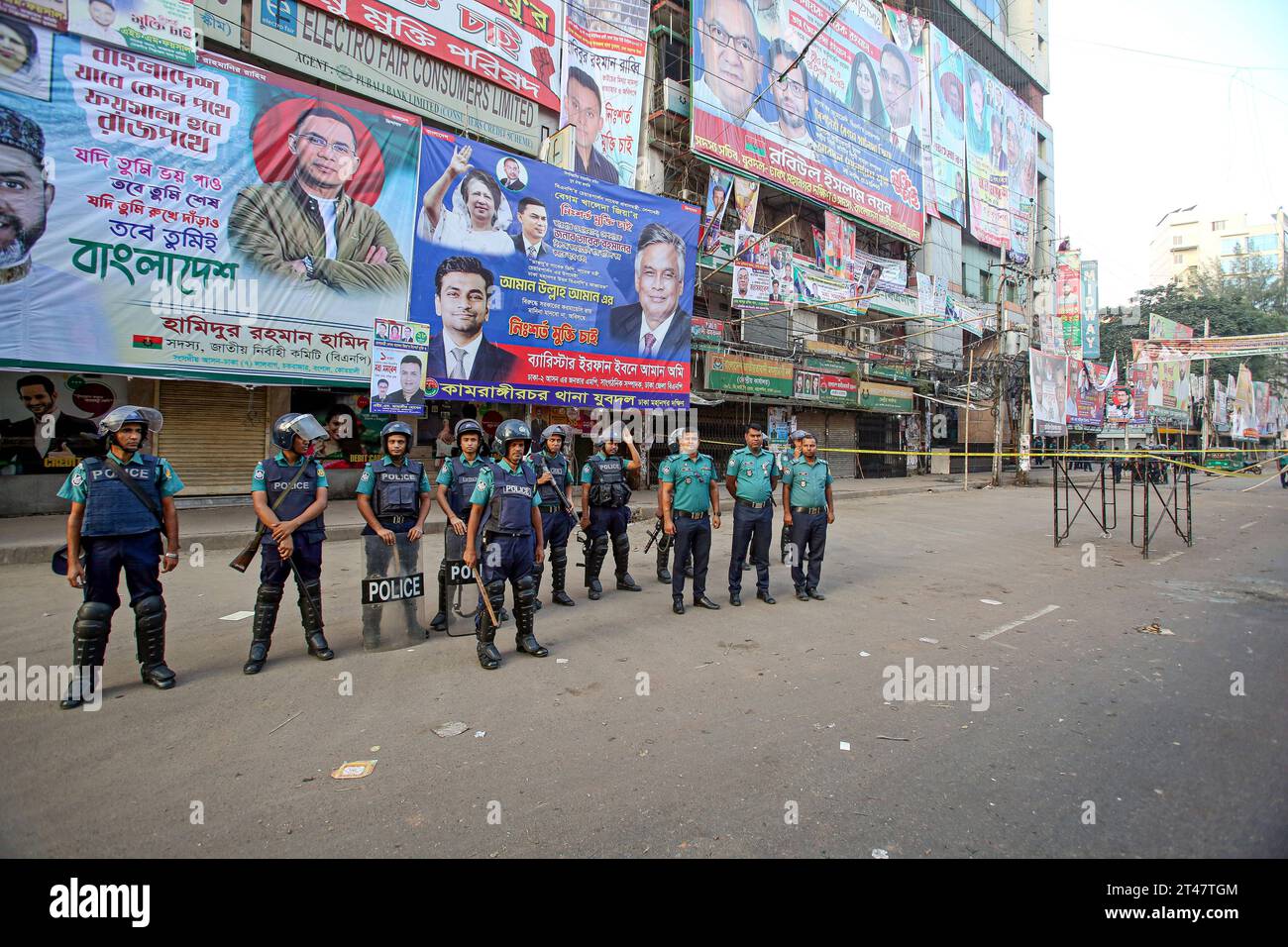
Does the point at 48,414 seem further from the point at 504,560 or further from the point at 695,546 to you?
the point at 695,546

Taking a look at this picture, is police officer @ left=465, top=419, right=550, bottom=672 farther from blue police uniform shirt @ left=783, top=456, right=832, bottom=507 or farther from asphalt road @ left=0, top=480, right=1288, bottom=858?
blue police uniform shirt @ left=783, top=456, right=832, bottom=507

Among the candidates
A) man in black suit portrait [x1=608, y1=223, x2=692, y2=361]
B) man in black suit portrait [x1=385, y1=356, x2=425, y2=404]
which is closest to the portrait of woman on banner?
man in black suit portrait [x1=385, y1=356, x2=425, y2=404]

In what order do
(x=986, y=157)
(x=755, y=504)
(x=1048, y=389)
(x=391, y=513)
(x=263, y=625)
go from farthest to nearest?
(x=986, y=157) → (x=1048, y=389) → (x=755, y=504) → (x=391, y=513) → (x=263, y=625)

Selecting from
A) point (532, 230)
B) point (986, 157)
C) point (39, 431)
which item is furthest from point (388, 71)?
point (986, 157)

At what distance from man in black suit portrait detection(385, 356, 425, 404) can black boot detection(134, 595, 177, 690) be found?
25.1 ft

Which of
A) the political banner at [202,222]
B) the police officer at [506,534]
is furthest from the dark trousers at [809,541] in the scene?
the political banner at [202,222]

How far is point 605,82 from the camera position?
17969mm

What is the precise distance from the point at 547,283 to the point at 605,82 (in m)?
7.42

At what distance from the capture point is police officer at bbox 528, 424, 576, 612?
7.07m

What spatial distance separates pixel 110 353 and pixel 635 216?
1138 centimetres

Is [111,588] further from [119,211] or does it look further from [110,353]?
[119,211]

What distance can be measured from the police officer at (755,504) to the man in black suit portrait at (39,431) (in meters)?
11.7

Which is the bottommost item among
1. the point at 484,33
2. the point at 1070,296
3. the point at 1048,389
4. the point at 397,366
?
the point at 397,366
